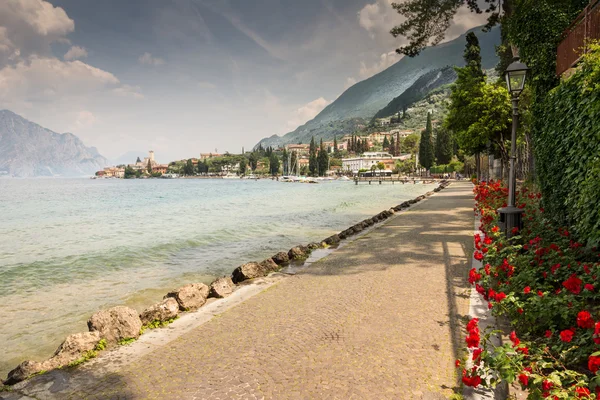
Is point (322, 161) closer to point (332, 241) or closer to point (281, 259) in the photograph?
point (332, 241)

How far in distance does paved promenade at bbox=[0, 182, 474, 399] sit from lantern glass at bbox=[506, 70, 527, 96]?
13.3 ft

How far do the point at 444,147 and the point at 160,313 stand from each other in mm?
96823

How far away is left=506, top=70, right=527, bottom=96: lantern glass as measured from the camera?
296 inches

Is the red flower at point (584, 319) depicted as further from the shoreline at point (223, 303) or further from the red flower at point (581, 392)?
the shoreline at point (223, 303)

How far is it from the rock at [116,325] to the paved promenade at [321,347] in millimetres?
794

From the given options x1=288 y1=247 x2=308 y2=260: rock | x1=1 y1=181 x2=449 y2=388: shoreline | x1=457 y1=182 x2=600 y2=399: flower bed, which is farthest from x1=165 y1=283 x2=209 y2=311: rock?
x1=457 y1=182 x2=600 y2=399: flower bed

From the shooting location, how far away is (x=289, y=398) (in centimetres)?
330

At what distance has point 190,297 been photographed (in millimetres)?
6184

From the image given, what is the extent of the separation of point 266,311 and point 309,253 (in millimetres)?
4775

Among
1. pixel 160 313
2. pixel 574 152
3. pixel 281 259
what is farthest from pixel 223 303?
pixel 574 152

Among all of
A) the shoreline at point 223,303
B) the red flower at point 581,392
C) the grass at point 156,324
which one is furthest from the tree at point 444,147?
the red flower at point 581,392

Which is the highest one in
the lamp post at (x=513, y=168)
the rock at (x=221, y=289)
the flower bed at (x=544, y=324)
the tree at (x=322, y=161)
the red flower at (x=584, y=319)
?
the tree at (x=322, y=161)

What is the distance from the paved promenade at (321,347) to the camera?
3.47 meters

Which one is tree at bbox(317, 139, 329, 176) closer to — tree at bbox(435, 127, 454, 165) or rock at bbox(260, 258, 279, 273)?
tree at bbox(435, 127, 454, 165)
